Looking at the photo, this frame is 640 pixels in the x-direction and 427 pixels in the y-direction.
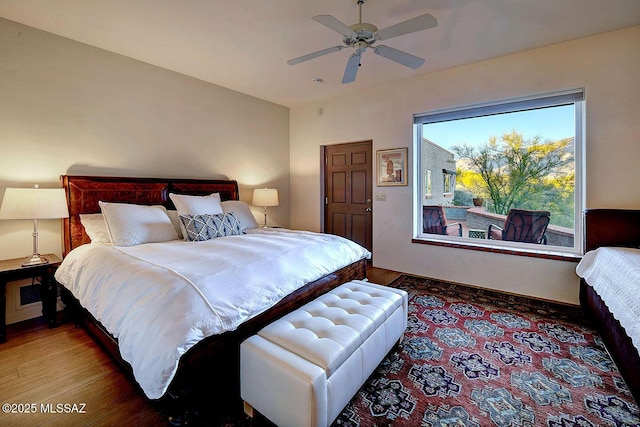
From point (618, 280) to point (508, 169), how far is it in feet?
6.14

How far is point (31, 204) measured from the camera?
7.73 ft

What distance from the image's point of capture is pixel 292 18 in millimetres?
2490

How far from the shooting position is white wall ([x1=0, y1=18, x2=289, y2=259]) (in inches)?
102

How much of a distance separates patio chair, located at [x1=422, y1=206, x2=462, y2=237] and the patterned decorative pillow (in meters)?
2.61

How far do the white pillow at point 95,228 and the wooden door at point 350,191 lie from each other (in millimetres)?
3184

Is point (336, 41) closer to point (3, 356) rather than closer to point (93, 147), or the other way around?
point (93, 147)

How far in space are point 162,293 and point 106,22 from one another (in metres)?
2.62

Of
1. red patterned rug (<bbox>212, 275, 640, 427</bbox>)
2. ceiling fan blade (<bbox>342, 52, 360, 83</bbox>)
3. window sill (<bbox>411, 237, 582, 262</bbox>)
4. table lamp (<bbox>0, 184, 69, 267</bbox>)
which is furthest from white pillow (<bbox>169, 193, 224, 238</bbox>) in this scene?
window sill (<bbox>411, 237, 582, 262</bbox>)

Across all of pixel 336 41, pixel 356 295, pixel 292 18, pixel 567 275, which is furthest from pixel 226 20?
pixel 567 275

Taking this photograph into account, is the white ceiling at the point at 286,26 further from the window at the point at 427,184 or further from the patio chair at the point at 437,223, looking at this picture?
the patio chair at the point at 437,223

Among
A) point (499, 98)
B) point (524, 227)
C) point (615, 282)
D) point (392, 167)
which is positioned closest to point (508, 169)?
point (524, 227)

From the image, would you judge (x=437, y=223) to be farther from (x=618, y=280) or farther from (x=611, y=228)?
(x=618, y=280)

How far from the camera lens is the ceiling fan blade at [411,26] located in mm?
1903

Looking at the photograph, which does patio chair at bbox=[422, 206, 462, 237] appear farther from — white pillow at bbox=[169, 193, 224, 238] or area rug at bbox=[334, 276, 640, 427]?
white pillow at bbox=[169, 193, 224, 238]
